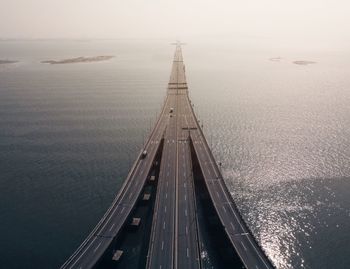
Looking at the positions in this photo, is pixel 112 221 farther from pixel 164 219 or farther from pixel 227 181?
pixel 227 181

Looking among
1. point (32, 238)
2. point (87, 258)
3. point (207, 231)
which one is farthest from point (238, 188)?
point (32, 238)

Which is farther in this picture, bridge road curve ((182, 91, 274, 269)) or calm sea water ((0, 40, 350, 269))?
calm sea water ((0, 40, 350, 269))

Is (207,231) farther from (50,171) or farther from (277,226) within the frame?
(50,171)

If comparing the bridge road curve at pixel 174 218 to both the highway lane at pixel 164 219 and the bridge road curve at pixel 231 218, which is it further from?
the bridge road curve at pixel 231 218

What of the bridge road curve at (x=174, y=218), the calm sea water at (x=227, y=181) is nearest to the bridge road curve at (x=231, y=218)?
the bridge road curve at (x=174, y=218)

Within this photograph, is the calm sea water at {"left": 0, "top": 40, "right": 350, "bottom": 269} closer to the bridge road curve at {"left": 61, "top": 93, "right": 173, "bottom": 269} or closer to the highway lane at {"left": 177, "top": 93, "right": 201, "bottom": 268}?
the bridge road curve at {"left": 61, "top": 93, "right": 173, "bottom": 269}

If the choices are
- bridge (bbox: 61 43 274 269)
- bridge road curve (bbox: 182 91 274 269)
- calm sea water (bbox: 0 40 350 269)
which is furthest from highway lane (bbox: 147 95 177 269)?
calm sea water (bbox: 0 40 350 269)

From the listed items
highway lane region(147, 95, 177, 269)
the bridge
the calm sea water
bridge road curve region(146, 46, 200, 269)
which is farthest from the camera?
the calm sea water

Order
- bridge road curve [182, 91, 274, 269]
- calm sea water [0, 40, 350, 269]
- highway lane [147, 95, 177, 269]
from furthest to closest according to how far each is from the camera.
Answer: calm sea water [0, 40, 350, 269] → highway lane [147, 95, 177, 269] → bridge road curve [182, 91, 274, 269]
